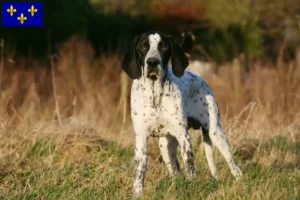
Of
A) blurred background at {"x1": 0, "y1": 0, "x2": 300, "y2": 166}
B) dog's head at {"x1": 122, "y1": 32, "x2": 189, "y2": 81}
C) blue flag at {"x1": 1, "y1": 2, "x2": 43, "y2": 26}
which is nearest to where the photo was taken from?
dog's head at {"x1": 122, "y1": 32, "x2": 189, "y2": 81}

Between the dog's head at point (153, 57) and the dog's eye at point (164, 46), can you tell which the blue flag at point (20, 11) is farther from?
the dog's eye at point (164, 46)

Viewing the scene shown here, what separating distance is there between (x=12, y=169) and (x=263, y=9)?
12164 millimetres

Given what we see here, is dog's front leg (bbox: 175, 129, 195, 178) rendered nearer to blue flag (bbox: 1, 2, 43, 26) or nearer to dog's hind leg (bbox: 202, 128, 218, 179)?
dog's hind leg (bbox: 202, 128, 218, 179)

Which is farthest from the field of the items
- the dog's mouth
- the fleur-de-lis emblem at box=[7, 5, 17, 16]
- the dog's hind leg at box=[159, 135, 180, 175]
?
the fleur-de-lis emblem at box=[7, 5, 17, 16]

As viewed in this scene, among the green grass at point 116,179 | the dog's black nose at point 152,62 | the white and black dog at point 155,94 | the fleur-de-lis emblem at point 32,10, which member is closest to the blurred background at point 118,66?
the green grass at point 116,179

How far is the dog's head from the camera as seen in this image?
6.66m

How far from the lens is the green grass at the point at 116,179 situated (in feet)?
20.6

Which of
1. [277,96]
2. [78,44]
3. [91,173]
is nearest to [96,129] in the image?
[91,173]

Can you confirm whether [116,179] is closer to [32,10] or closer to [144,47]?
[144,47]

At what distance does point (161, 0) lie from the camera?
24906 mm

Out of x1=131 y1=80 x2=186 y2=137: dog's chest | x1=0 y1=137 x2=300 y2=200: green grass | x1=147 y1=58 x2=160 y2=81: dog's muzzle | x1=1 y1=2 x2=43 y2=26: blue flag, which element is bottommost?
x1=0 y1=137 x2=300 y2=200: green grass

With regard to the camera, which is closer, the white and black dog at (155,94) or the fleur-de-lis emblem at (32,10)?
the white and black dog at (155,94)

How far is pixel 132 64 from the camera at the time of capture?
684cm

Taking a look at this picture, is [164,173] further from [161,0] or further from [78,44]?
[161,0]
